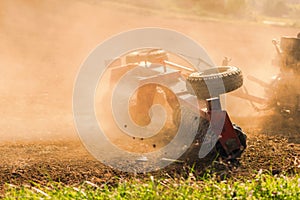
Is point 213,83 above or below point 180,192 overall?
→ above

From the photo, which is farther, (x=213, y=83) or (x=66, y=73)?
(x=66, y=73)

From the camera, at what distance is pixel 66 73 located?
529 inches

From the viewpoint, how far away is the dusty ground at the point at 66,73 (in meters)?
6.96

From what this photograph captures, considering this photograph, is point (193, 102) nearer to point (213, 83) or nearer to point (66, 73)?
point (213, 83)

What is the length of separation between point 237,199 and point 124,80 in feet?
12.9

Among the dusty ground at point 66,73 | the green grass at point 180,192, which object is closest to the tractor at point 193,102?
the dusty ground at point 66,73

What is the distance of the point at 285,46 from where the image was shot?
923 centimetres

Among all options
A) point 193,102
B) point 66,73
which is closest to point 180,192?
point 193,102

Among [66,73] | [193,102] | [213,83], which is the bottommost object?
[193,102]

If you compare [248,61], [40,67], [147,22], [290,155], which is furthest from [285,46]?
[147,22]

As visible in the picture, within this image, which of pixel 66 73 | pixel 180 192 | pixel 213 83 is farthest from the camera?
pixel 66 73

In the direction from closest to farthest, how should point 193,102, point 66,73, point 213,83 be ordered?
point 213,83 < point 193,102 < point 66,73

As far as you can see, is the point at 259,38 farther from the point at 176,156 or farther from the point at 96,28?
the point at 176,156

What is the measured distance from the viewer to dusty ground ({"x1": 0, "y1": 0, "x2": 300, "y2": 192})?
22.8ft
